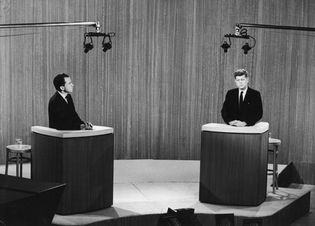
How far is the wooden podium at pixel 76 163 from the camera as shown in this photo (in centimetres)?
493

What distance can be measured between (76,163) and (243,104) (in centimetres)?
181

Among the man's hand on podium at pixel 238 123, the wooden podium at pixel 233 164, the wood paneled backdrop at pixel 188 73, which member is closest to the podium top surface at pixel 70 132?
the wooden podium at pixel 233 164

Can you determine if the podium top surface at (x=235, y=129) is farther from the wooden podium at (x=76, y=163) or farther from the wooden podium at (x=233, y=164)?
the wooden podium at (x=76, y=163)

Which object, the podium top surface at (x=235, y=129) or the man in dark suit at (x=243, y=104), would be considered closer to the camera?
the podium top surface at (x=235, y=129)

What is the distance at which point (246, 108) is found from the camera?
554cm

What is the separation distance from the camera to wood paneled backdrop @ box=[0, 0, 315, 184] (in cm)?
763

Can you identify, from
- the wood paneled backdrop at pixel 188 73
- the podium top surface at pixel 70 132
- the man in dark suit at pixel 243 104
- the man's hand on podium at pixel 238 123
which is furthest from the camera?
the wood paneled backdrop at pixel 188 73

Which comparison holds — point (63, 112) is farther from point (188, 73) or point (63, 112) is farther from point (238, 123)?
point (188, 73)

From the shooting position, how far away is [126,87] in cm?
772

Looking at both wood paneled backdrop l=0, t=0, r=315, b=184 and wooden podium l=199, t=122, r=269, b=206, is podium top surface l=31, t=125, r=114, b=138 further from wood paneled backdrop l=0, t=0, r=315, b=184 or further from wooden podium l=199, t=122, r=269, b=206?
wood paneled backdrop l=0, t=0, r=315, b=184

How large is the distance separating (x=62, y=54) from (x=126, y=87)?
1.02m

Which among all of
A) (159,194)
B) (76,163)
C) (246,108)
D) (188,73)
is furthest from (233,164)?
(188,73)

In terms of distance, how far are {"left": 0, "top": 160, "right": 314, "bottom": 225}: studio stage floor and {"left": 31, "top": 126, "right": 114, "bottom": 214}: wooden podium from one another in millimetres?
133

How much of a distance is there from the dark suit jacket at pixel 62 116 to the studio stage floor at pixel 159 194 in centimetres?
83
